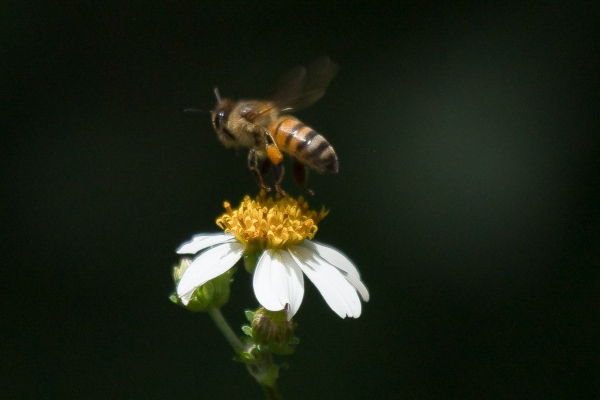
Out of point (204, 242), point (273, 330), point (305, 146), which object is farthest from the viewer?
point (305, 146)

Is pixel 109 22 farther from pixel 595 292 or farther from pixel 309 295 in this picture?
pixel 595 292

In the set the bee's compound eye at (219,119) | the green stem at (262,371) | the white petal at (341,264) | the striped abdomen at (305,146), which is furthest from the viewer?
the bee's compound eye at (219,119)

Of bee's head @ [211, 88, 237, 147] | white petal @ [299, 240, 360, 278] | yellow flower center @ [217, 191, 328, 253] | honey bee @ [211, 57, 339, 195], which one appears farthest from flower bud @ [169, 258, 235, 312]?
bee's head @ [211, 88, 237, 147]

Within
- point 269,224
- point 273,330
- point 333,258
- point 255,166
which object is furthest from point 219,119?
point 273,330

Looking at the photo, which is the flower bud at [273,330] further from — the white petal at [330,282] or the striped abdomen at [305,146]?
the striped abdomen at [305,146]

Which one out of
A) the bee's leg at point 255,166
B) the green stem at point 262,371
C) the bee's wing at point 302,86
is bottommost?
the green stem at point 262,371

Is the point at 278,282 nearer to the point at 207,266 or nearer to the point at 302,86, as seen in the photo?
the point at 207,266

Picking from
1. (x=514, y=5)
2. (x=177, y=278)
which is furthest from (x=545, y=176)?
(x=177, y=278)

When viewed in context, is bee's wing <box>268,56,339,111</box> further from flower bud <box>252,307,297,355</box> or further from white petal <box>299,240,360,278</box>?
flower bud <box>252,307,297,355</box>

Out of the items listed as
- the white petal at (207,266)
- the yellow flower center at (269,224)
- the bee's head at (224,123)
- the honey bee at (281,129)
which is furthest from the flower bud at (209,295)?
the bee's head at (224,123)
